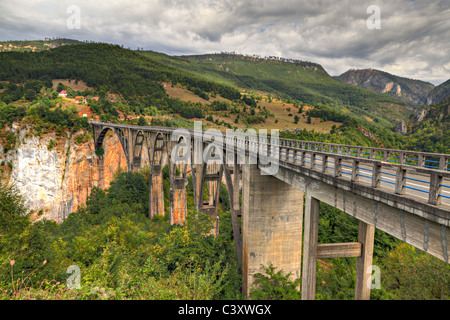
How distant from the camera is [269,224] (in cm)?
1416

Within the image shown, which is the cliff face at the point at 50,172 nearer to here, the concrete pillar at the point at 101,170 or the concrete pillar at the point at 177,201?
the concrete pillar at the point at 101,170

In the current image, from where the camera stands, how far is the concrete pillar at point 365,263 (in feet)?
31.5

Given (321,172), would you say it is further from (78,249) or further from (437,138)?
(437,138)

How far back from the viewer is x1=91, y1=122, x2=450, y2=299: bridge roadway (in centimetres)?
551

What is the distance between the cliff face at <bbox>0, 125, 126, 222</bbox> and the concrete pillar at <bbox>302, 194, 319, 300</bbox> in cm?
4671

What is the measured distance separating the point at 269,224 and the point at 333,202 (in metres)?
6.12

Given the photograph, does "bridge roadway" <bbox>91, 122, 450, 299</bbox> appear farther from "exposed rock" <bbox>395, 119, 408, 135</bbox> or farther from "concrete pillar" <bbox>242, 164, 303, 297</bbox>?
"exposed rock" <bbox>395, 119, 408, 135</bbox>

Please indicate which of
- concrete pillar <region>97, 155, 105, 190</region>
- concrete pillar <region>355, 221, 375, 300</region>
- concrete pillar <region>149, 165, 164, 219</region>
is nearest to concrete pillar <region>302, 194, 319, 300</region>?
concrete pillar <region>355, 221, 375, 300</region>

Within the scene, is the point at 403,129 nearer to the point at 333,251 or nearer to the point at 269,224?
the point at 269,224

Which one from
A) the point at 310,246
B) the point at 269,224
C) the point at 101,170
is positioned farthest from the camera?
the point at 101,170

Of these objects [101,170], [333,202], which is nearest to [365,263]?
[333,202]

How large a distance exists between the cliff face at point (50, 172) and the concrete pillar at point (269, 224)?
1673 inches

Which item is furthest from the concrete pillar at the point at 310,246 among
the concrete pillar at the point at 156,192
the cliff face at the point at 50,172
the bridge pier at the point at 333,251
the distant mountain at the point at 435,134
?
the distant mountain at the point at 435,134

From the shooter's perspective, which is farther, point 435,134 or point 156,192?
point 435,134
